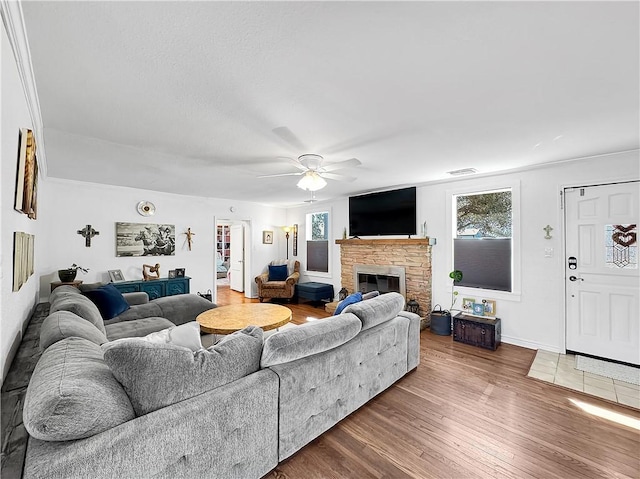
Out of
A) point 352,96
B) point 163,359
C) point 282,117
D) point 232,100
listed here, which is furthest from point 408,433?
point 232,100

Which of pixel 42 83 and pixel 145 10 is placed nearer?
pixel 145 10

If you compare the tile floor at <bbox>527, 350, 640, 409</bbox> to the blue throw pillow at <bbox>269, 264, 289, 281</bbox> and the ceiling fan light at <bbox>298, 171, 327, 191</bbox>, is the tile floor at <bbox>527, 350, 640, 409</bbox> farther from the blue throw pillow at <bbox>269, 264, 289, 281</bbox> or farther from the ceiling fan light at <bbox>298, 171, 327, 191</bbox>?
the blue throw pillow at <bbox>269, 264, 289, 281</bbox>

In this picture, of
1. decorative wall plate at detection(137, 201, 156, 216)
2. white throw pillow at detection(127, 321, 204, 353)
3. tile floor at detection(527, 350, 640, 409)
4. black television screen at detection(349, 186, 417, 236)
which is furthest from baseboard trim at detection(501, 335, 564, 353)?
decorative wall plate at detection(137, 201, 156, 216)

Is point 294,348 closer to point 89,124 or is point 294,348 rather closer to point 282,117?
point 282,117

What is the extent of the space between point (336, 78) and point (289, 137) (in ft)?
3.22

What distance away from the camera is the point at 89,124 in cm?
237

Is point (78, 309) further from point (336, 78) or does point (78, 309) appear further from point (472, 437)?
point (472, 437)

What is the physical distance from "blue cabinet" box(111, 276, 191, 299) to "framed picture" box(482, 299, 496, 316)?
5.17 m

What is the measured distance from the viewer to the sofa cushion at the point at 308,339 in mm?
1698

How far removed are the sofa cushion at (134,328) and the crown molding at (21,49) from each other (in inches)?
79.6

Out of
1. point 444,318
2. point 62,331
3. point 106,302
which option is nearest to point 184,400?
point 62,331

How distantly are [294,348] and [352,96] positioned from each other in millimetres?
1729

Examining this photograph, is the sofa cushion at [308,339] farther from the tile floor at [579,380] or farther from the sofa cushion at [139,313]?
the sofa cushion at [139,313]

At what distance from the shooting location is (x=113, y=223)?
192 inches
